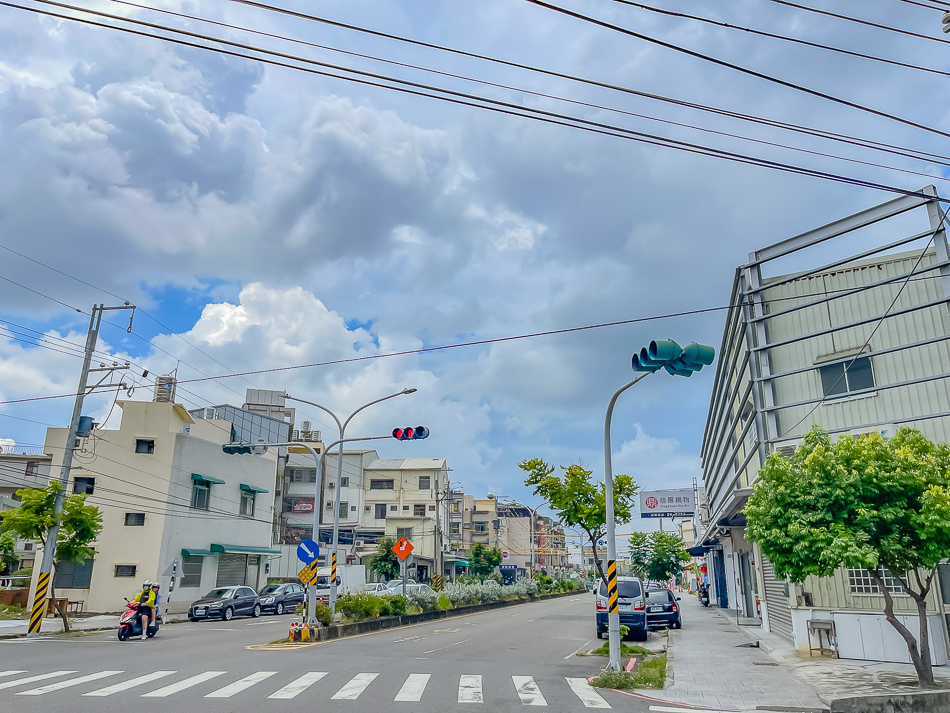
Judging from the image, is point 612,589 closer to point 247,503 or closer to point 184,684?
point 184,684

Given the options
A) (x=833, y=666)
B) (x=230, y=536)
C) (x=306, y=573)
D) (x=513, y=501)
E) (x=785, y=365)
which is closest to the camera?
(x=833, y=666)

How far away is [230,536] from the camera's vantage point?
4222cm

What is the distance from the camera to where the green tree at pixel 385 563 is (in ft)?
188

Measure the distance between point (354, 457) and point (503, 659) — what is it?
186 feet

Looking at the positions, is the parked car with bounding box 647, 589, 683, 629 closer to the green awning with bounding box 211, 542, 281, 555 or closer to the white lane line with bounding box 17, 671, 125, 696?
the white lane line with bounding box 17, 671, 125, 696

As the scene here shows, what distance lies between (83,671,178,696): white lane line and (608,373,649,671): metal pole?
8799 mm

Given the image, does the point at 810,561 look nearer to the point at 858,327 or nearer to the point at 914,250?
the point at 858,327

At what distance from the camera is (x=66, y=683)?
40.9ft

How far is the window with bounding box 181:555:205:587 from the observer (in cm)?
3772

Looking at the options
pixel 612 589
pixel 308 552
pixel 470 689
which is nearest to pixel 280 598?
pixel 308 552

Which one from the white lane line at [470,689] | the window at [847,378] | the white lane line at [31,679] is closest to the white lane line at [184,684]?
the white lane line at [31,679]

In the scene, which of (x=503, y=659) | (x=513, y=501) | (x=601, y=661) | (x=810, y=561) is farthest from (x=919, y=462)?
(x=513, y=501)

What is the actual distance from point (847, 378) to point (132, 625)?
71.6 ft

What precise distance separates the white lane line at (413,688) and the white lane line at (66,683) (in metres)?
5.71
